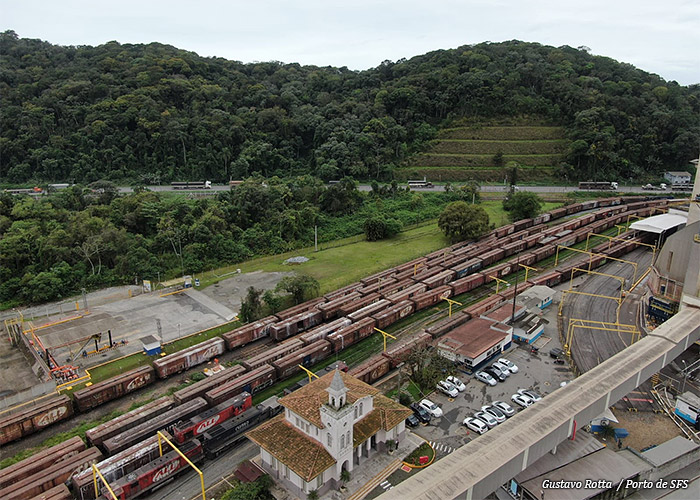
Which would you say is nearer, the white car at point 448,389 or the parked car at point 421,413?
the parked car at point 421,413

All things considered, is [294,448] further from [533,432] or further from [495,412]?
[495,412]

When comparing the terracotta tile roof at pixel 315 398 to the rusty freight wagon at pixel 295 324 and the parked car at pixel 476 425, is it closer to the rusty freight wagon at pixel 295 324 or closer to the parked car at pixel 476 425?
the parked car at pixel 476 425

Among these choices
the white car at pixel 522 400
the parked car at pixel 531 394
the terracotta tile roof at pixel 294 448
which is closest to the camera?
the terracotta tile roof at pixel 294 448

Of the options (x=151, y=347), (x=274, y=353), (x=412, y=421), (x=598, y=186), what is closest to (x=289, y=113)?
(x=598, y=186)

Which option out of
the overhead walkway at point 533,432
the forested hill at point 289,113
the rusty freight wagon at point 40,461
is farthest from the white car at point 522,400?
the forested hill at point 289,113

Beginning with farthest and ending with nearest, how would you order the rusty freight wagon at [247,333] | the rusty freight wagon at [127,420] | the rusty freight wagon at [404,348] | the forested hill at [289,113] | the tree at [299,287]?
the forested hill at [289,113] → the tree at [299,287] → the rusty freight wagon at [247,333] → the rusty freight wagon at [404,348] → the rusty freight wagon at [127,420]

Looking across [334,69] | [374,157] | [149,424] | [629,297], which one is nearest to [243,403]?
[149,424]

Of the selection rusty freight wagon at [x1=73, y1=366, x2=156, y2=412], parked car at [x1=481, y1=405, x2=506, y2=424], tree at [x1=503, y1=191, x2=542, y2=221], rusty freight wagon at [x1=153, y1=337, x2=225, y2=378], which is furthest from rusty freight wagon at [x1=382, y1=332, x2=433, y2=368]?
tree at [x1=503, y1=191, x2=542, y2=221]
